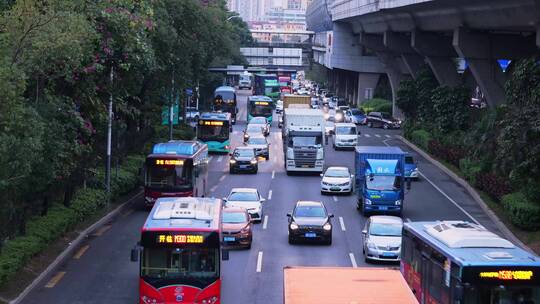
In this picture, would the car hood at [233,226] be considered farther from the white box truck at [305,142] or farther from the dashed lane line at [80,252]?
the white box truck at [305,142]

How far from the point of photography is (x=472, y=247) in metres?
18.6

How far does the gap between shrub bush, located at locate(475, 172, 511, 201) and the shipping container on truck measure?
2837cm

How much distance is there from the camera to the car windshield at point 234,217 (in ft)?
110

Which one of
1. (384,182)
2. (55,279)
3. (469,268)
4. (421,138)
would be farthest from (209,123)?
(469,268)

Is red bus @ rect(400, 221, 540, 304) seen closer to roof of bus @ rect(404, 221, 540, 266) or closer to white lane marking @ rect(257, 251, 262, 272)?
roof of bus @ rect(404, 221, 540, 266)

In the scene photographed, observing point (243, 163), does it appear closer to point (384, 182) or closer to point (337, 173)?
point (337, 173)

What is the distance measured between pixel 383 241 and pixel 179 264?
1078 centimetres

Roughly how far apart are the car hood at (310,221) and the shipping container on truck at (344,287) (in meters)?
18.3

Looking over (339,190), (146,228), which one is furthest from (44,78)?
(339,190)

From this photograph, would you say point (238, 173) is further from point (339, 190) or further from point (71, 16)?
point (71, 16)

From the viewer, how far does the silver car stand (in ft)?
101

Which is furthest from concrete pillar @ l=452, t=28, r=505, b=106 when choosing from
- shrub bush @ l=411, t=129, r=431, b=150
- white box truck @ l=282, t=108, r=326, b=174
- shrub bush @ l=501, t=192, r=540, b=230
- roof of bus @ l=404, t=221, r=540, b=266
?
roof of bus @ l=404, t=221, r=540, b=266

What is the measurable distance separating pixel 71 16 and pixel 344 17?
7782cm

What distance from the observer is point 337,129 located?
2734 inches
